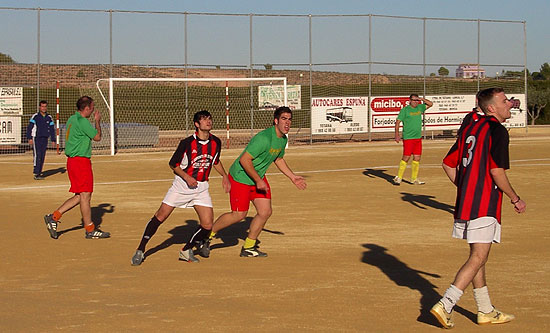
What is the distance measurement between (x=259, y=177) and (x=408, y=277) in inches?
86.8

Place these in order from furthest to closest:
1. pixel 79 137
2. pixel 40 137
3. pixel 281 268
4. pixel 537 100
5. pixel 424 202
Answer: pixel 537 100 < pixel 40 137 < pixel 424 202 < pixel 79 137 < pixel 281 268

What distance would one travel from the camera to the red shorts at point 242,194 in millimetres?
9797

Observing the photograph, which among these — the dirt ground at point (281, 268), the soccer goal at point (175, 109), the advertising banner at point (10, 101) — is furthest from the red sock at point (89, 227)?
the advertising banner at point (10, 101)

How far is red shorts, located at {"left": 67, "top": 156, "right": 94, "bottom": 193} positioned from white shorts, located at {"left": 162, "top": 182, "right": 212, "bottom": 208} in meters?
2.30

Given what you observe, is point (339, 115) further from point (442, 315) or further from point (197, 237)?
point (442, 315)

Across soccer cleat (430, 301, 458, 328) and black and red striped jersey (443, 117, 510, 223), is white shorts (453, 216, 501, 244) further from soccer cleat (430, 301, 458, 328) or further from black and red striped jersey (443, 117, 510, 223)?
soccer cleat (430, 301, 458, 328)

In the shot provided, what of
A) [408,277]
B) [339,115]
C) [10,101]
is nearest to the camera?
[408,277]

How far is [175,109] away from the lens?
41094 mm

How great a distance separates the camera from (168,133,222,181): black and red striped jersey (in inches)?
367

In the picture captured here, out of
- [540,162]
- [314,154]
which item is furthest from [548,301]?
[314,154]

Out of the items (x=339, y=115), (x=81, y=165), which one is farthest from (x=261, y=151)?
(x=339, y=115)

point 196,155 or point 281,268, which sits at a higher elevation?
point 196,155

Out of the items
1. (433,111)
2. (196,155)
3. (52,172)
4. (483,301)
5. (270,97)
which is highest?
(270,97)

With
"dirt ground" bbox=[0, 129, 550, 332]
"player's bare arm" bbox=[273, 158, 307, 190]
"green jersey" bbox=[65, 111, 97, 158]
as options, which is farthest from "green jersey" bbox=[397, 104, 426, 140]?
"green jersey" bbox=[65, 111, 97, 158]
